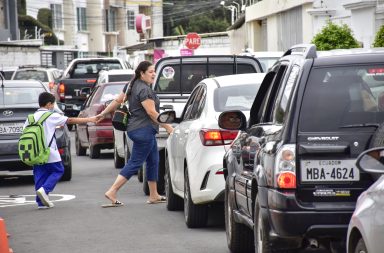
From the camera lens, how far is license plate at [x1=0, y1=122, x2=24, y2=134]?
18516 millimetres

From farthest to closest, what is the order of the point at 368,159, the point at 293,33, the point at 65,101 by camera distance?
1. the point at 293,33
2. the point at 65,101
3. the point at 368,159

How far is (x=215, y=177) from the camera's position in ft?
40.1

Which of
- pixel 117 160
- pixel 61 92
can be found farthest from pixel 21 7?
pixel 117 160

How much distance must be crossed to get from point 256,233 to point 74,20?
94129 mm

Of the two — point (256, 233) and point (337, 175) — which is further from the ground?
point (337, 175)

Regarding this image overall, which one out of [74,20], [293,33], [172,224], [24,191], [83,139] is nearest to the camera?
[172,224]

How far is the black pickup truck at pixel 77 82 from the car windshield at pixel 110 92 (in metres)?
10.9

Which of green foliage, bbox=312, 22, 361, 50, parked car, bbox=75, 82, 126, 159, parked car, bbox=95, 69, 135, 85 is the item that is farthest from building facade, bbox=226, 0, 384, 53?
parked car, bbox=75, 82, 126, 159

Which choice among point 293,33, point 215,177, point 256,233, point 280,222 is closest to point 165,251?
point 215,177

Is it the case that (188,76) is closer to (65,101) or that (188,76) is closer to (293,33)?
(65,101)

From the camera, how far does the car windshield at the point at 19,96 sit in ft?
64.3

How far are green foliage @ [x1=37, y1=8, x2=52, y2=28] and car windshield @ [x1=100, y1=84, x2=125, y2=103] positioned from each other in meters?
75.9

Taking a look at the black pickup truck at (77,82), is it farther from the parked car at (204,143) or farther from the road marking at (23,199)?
the parked car at (204,143)

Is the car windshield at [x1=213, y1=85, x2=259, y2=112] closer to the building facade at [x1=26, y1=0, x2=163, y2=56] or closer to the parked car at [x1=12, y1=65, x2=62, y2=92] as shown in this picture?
the parked car at [x1=12, y1=65, x2=62, y2=92]
